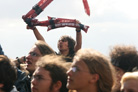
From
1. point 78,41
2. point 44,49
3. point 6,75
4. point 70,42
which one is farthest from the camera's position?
point 78,41

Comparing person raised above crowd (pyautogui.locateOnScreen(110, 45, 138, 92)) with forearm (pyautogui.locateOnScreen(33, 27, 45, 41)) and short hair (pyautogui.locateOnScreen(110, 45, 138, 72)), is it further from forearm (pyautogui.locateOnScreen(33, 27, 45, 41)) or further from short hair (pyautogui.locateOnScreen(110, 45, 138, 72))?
forearm (pyautogui.locateOnScreen(33, 27, 45, 41))

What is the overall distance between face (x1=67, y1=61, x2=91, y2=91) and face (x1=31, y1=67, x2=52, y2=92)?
0.56 m

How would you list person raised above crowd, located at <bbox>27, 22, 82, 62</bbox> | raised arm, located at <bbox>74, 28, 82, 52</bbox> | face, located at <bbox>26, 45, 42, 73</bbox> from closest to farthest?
face, located at <bbox>26, 45, 42, 73</bbox> → person raised above crowd, located at <bbox>27, 22, 82, 62</bbox> → raised arm, located at <bbox>74, 28, 82, 52</bbox>

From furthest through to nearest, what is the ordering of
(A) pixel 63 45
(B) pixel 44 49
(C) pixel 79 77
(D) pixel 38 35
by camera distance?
(D) pixel 38 35
(A) pixel 63 45
(B) pixel 44 49
(C) pixel 79 77

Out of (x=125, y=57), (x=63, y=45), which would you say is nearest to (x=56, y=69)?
(x=125, y=57)

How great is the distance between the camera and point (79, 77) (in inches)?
174

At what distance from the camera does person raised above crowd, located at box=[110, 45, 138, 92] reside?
4.97 meters

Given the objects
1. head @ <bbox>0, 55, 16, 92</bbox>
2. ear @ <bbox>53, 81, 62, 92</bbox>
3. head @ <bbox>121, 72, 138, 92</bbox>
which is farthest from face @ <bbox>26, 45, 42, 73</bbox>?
head @ <bbox>121, 72, 138, 92</bbox>

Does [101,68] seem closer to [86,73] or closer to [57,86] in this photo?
[86,73]

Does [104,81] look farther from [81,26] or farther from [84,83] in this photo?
[81,26]

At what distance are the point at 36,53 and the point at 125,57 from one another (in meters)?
1.86

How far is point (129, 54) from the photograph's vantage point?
5.10 metres

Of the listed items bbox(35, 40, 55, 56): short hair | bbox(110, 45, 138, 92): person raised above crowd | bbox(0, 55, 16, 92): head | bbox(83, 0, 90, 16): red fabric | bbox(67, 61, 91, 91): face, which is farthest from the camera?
bbox(83, 0, 90, 16): red fabric

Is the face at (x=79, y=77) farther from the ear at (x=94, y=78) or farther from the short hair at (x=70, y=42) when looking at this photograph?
the short hair at (x=70, y=42)
